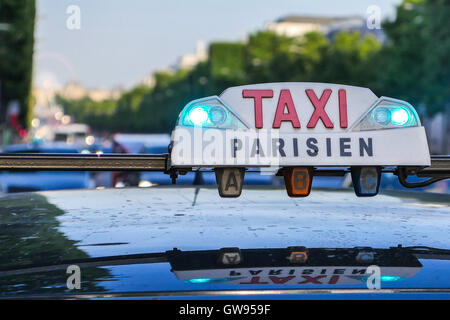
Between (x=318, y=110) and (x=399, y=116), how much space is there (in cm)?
16

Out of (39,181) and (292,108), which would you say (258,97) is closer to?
(292,108)

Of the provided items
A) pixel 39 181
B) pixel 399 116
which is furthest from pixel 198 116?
pixel 39 181

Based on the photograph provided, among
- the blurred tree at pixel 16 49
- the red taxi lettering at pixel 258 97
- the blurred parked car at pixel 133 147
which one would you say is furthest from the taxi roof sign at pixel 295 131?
the blurred tree at pixel 16 49

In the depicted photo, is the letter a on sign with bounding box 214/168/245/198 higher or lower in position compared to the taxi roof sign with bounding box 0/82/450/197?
lower

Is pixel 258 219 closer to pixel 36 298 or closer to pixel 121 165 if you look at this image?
pixel 121 165

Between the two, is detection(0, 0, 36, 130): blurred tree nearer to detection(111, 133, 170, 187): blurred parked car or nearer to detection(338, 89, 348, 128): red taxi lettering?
detection(111, 133, 170, 187): blurred parked car

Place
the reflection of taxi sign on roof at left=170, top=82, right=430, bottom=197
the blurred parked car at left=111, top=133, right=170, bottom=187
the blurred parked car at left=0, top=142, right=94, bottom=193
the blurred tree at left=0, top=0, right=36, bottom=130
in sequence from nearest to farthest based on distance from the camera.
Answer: the reflection of taxi sign on roof at left=170, top=82, right=430, bottom=197, the blurred parked car at left=111, top=133, right=170, bottom=187, the blurred parked car at left=0, top=142, right=94, bottom=193, the blurred tree at left=0, top=0, right=36, bottom=130

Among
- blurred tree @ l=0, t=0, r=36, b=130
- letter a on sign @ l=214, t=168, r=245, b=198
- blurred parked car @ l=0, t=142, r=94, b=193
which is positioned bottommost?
blurred parked car @ l=0, t=142, r=94, b=193

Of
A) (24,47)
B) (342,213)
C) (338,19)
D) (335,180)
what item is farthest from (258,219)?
(338,19)

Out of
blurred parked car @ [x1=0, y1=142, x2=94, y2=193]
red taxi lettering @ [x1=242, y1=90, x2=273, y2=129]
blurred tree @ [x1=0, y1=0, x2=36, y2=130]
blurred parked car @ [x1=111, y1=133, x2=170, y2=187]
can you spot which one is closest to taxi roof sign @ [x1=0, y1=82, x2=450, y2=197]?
red taxi lettering @ [x1=242, y1=90, x2=273, y2=129]

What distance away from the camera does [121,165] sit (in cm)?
193

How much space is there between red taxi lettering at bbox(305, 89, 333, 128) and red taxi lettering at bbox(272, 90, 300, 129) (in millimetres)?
33

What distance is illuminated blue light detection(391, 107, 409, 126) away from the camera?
183 centimetres

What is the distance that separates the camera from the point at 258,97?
1.80 metres
